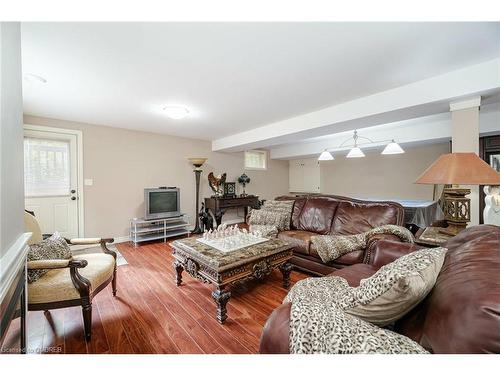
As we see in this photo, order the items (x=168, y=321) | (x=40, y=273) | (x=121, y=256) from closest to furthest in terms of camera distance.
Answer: (x=40, y=273) → (x=168, y=321) → (x=121, y=256)

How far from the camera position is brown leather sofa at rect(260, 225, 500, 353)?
587 millimetres

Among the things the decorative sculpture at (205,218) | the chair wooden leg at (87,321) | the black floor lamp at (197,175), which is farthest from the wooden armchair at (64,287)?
the black floor lamp at (197,175)

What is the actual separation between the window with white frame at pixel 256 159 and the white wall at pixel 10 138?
5.17 metres

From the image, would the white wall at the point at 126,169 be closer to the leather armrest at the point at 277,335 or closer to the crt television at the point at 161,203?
the crt television at the point at 161,203

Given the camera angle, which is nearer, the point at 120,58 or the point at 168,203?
the point at 120,58

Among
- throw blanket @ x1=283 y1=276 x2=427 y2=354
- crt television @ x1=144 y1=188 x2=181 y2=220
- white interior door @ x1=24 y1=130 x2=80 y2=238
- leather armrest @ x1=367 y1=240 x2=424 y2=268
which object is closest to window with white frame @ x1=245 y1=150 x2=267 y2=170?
crt television @ x1=144 y1=188 x2=181 y2=220

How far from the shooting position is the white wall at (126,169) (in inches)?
147

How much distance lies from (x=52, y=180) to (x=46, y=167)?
220mm

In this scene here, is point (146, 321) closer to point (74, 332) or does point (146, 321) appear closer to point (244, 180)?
point (74, 332)

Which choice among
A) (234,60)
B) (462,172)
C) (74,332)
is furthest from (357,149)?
(74,332)

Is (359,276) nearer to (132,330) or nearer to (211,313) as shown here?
(211,313)
